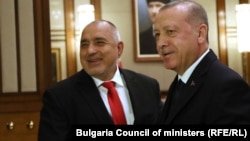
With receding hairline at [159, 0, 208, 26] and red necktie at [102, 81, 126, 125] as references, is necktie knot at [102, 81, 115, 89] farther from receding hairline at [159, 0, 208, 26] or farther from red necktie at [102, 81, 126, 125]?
receding hairline at [159, 0, 208, 26]

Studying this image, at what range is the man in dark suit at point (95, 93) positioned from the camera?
1727 mm

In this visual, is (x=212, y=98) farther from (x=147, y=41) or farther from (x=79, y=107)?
(x=147, y=41)

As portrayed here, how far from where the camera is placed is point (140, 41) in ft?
16.7

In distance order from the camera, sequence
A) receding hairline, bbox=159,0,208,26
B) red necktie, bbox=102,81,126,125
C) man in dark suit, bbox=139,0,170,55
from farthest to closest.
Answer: man in dark suit, bbox=139,0,170,55 < red necktie, bbox=102,81,126,125 < receding hairline, bbox=159,0,208,26

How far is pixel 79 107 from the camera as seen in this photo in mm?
1784

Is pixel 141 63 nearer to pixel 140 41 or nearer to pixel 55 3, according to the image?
pixel 140 41

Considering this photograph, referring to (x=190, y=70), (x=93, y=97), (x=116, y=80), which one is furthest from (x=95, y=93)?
(x=190, y=70)

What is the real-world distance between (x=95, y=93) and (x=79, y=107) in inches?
4.1

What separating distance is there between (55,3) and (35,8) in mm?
1336

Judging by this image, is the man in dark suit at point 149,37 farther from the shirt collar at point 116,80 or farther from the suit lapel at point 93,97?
the suit lapel at point 93,97

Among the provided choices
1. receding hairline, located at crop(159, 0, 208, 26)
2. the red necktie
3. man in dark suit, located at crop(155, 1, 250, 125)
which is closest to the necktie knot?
the red necktie

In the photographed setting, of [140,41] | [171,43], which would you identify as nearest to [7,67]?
[140,41]

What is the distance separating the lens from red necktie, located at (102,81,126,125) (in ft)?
6.02

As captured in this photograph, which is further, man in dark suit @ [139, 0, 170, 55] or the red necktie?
man in dark suit @ [139, 0, 170, 55]
